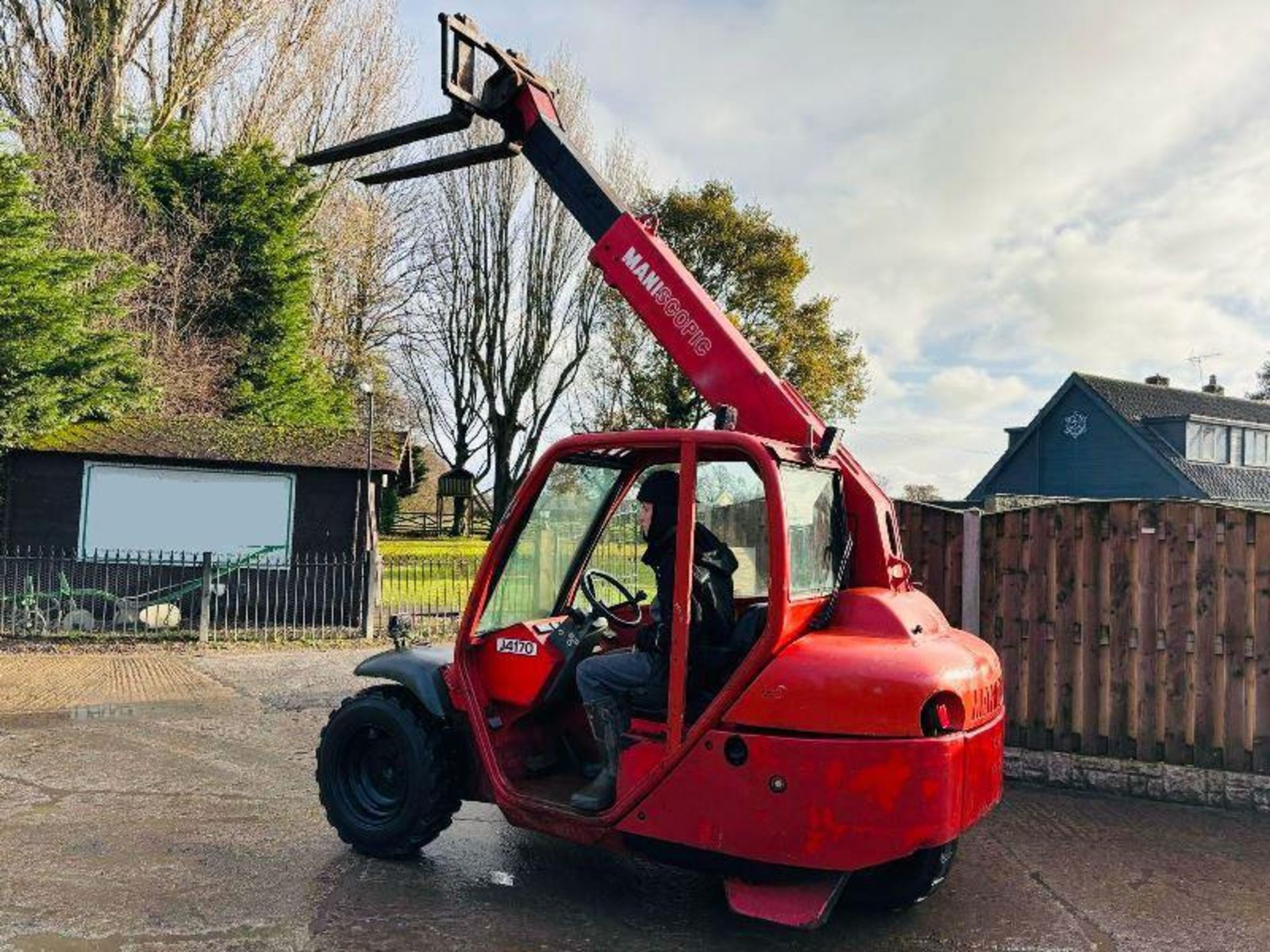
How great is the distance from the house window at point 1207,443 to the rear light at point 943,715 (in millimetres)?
31033

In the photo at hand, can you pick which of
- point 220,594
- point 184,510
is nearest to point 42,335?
point 184,510

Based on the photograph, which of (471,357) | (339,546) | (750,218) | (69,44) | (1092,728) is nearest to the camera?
(1092,728)

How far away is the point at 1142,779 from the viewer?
6.48 m

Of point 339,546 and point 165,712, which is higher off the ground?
point 339,546

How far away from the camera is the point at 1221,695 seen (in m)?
6.30

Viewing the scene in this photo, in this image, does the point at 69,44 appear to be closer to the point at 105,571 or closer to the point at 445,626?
the point at 105,571

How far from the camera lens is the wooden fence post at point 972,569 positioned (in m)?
7.18

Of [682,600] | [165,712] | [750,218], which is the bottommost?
[165,712]

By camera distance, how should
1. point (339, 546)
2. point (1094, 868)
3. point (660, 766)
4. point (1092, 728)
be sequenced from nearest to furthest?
point (660, 766) → point (1094, 868) → point (1092, 728) → point (339, 546)

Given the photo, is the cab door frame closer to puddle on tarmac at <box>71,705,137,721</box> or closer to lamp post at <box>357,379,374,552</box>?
puddle on tarmac at <box>71,705,137,721</box>

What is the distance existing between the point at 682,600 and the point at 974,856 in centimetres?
257

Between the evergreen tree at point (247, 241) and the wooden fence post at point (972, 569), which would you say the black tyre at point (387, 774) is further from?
the evergreen tree at point (247, 241)

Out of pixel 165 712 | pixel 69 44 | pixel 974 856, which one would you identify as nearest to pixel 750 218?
pixel 69 44

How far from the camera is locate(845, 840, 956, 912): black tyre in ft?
14.1
